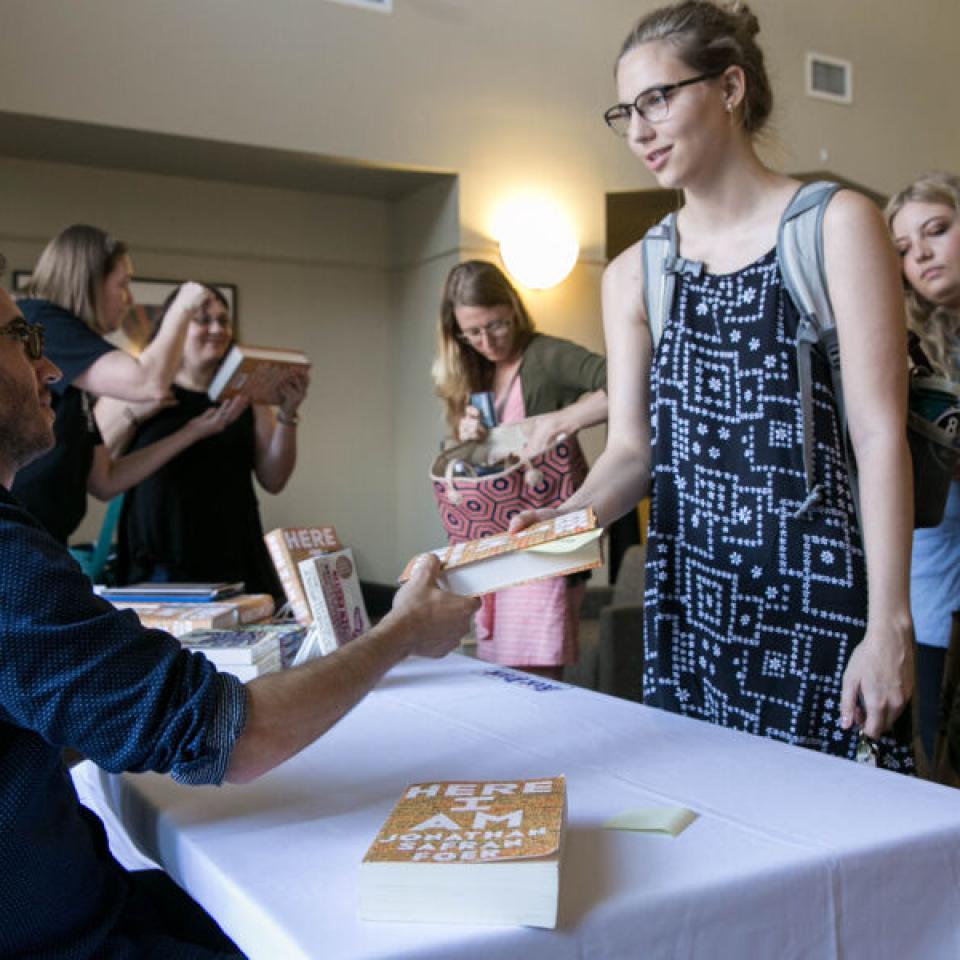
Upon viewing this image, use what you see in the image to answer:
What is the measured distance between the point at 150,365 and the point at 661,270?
1.78m

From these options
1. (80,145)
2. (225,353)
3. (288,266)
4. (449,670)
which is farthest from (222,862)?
(288,266)

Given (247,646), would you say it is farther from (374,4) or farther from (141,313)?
(141,313)

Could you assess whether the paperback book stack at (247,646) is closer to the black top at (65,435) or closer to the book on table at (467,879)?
the book on table at (467,879)

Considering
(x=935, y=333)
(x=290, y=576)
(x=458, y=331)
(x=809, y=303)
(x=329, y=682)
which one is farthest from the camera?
(x=458, y=331)

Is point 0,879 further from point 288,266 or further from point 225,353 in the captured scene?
point 288,266

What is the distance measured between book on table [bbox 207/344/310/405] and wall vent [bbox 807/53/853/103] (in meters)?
4.81

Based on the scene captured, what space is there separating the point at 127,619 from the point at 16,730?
0.43 ft

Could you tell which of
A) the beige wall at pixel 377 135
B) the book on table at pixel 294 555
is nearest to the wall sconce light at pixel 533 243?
the beige wall at pixel 377 135

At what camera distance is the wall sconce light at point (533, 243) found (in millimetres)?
5926

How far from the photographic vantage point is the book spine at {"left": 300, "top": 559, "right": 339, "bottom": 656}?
6.11 feet

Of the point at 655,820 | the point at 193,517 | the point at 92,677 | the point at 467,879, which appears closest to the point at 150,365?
the point at 193,517

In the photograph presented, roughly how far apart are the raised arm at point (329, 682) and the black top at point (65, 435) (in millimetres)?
1662

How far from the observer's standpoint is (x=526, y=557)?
4.86ft

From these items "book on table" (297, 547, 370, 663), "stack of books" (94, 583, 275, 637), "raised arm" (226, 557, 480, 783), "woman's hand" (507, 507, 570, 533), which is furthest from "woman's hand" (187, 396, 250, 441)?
"raised arm" (226, 557, 480, 783)
